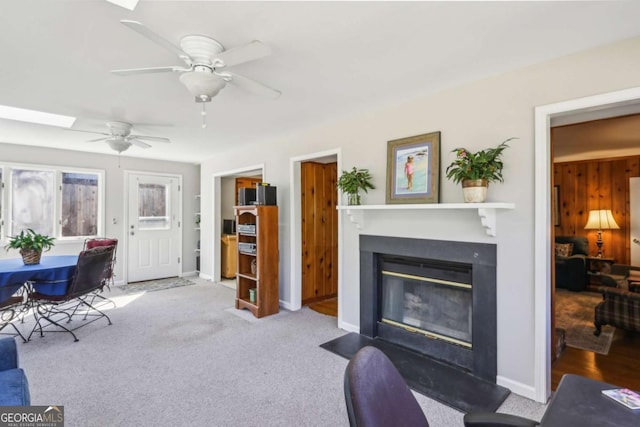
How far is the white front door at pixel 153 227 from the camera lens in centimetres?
592

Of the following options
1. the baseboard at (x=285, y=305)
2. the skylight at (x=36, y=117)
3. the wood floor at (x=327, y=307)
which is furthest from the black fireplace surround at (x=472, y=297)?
the skylight at (x=36, y=117)

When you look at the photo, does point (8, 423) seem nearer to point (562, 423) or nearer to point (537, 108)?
point (562, 423)

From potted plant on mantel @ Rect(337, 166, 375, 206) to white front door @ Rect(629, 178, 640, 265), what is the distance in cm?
496

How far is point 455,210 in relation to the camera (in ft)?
8.60

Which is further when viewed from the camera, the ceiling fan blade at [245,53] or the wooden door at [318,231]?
the wooden door at [318,231]

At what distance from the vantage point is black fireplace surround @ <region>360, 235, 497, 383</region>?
2.43 m

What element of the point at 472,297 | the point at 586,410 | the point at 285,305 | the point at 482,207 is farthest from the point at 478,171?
the point at 285,305

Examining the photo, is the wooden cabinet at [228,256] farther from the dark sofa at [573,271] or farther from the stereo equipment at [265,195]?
the dark sofa at [573,271]

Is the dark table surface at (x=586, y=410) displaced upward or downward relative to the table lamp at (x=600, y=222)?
downward

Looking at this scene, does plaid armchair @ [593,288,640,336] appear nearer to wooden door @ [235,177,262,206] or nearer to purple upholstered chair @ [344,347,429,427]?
purple upholstered chair @ [344,347,429,427]

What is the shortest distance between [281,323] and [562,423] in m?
3.12

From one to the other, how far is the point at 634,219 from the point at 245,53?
6.56 metres

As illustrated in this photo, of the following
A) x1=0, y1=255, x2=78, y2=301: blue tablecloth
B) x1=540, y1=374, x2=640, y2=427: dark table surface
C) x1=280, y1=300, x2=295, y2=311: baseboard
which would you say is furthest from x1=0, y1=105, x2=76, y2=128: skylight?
x1=540, y1=374, x2=640, y2=427: dark table surface

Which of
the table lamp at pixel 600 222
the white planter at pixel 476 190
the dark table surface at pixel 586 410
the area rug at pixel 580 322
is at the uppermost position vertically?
the white planter at pixel 476 190
